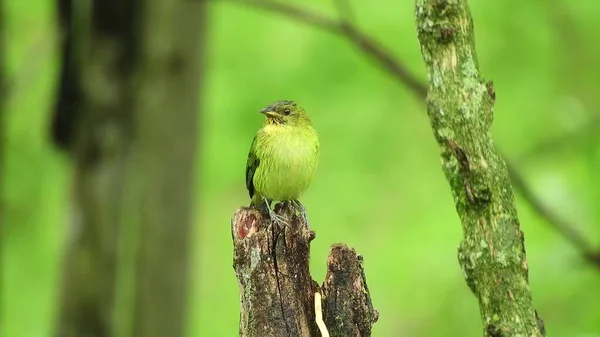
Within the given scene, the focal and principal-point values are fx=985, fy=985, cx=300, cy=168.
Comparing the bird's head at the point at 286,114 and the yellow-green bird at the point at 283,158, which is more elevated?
the bird's head at the point at 286,114

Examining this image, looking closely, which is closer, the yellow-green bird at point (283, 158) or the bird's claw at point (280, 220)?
the bird's claw at point (280, 220)

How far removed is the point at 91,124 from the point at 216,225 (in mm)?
5279

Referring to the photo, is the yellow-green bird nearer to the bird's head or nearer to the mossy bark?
the bird's head

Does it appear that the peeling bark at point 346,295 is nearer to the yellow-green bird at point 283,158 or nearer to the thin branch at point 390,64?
the yellow-green bird at point 283,158

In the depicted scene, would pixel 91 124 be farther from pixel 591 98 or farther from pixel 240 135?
pixel 591 98

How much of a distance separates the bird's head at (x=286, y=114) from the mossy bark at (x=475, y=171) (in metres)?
2.16

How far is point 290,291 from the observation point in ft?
10.4

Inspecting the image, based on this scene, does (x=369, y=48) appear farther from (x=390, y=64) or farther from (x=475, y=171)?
(x=475, y=171)

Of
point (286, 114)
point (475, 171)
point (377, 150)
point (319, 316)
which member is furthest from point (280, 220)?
point (377, 150)

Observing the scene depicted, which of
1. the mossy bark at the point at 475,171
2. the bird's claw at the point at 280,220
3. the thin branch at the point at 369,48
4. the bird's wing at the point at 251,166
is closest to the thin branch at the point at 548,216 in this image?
the thin branch at the point at 369,48

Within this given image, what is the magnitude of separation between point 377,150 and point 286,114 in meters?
4.65

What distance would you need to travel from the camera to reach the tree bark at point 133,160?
23.8ft

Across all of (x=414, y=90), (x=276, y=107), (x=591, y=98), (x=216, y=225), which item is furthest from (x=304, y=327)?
(x=216, y=225)

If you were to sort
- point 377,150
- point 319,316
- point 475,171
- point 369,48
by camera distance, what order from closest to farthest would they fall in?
point 475,171
point 319,316
point 369,48
point 377,150
